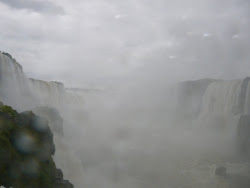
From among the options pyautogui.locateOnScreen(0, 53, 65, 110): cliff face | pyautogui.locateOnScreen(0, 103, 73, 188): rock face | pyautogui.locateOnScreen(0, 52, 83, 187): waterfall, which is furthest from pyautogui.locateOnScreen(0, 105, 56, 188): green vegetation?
pyautogui.locateOnScreen(0, 53, 65, 110): cliff face

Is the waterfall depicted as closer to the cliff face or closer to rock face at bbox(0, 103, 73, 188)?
the cliff face

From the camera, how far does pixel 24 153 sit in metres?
8.01

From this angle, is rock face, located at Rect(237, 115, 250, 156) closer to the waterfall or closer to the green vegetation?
the waterfall

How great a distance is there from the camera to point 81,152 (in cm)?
2473

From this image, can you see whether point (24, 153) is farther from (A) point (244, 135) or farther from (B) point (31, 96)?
(A) point (244, 135)

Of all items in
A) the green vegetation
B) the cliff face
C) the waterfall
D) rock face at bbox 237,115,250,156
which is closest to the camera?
the green vegetation

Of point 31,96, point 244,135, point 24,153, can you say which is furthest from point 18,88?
point 244,135

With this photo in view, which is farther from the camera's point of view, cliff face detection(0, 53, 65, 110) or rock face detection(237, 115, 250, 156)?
rock face detection(237, 115, 250, 156)

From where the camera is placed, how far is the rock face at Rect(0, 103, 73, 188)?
714 centimetres

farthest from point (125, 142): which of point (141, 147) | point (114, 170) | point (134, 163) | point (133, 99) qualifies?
point (133, 99)

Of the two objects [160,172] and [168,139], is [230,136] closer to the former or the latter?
[168,139]

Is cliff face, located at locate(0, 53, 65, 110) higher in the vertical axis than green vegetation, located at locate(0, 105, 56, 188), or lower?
higher

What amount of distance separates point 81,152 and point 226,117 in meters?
17.5

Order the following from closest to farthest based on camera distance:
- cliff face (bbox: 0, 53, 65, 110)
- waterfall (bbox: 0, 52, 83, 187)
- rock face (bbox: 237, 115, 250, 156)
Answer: waterfall (bbox: 0, 52, 83, 187) < cliff face (bbox: 0, 53, 65, 110) < rock face (bbox: 237, 115, 250, 156)
